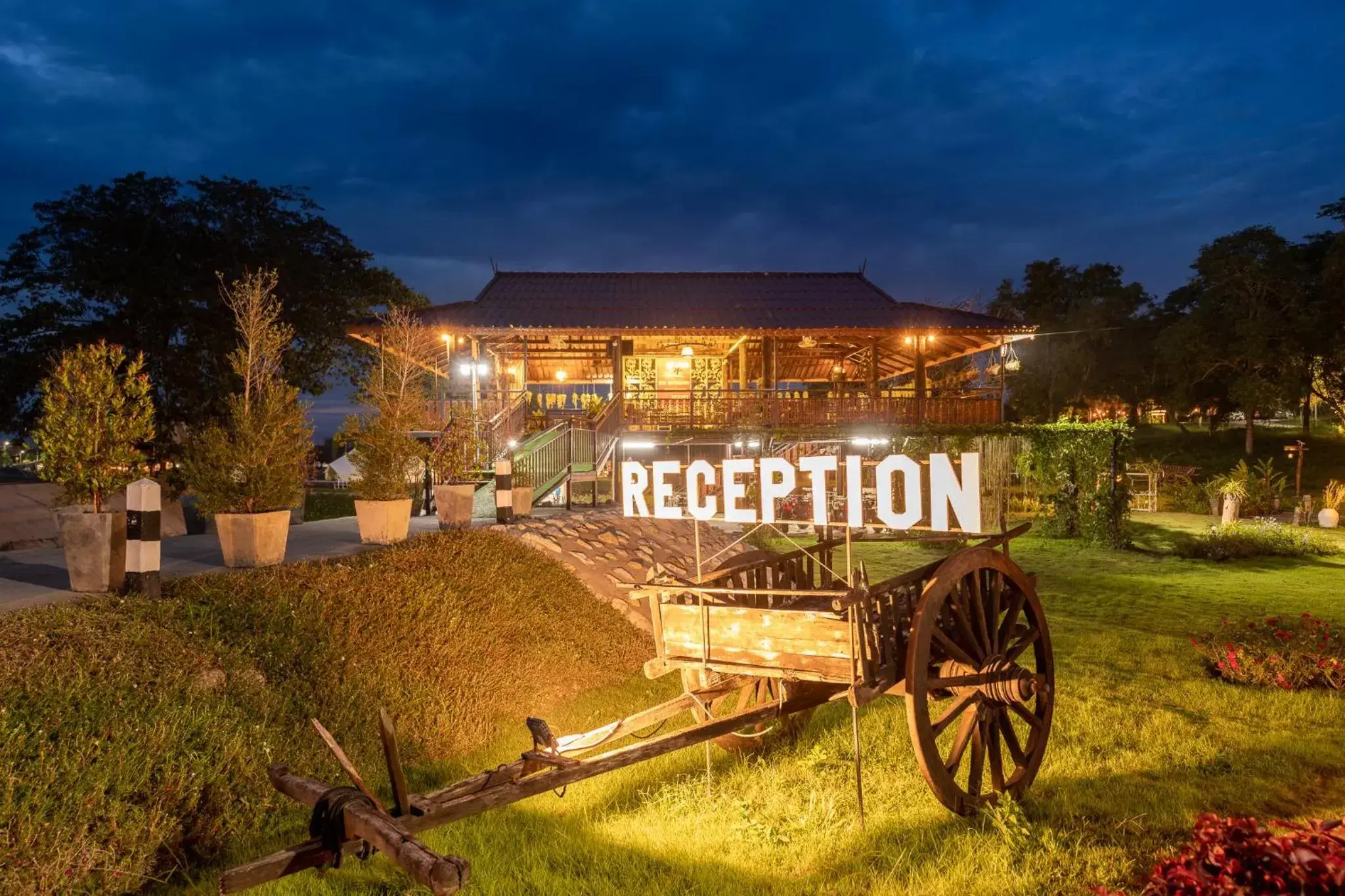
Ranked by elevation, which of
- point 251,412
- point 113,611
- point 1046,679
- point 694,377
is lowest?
point 1046,679

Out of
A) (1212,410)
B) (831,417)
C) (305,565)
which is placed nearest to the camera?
(305,565)

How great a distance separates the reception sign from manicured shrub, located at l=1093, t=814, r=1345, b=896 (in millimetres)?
1741

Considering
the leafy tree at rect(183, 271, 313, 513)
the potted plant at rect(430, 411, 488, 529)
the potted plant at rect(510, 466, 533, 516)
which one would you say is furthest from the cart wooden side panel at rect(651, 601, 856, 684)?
the potted plant at rect(510, 466, 533, 516)

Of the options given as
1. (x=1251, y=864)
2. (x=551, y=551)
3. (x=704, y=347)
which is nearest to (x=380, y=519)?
(x=551, y=551)

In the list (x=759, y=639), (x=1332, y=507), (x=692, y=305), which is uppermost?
(x=692, y=305)

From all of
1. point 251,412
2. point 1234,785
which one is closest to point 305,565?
point 251,412

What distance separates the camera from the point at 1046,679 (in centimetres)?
564

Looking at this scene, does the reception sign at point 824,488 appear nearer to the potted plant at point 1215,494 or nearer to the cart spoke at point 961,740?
the cart spoke at point 961,740

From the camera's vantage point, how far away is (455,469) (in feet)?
44.0

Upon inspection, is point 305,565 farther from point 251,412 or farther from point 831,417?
point 831,417

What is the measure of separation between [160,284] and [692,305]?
15655 millimetres

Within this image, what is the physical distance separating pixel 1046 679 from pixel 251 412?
8.84 metres

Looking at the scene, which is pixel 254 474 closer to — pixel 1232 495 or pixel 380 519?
pixel 380 519

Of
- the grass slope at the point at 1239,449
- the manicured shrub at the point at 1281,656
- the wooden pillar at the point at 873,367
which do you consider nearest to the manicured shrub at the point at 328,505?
the wooden pillar at the point at 873,367
